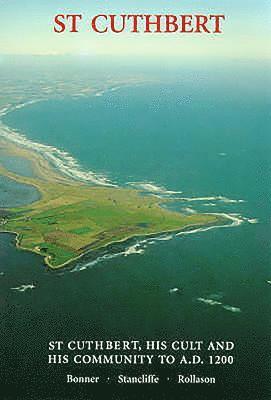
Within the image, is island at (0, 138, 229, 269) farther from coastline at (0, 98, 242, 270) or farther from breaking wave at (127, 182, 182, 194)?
breaking wave at (127, 182, 182, 194)

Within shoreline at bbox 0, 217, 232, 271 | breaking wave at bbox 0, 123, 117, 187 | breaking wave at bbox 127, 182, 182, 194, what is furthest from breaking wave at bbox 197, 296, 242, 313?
breaking wave at bbox 0, 123, 117, 187

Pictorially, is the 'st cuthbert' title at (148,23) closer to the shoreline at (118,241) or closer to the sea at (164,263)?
the sea at (164,263)

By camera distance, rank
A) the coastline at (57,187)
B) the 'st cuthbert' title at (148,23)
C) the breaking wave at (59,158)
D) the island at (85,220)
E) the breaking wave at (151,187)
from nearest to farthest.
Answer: the 'st cuthbert' title at (148,23), the island at (85,220), the coastline at (57,187), the breaking wave at (151,187), the breaking wave at (59,158)

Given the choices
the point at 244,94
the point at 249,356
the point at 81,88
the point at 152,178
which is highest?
the point at 81,88

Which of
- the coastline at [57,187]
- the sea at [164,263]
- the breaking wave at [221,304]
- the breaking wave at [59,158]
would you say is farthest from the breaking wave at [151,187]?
the breaking wave at [221,304]

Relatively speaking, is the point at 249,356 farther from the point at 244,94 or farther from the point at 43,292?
the point at 244,94

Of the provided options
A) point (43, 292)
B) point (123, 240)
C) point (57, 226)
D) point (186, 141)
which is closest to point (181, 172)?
point (186, 141)
